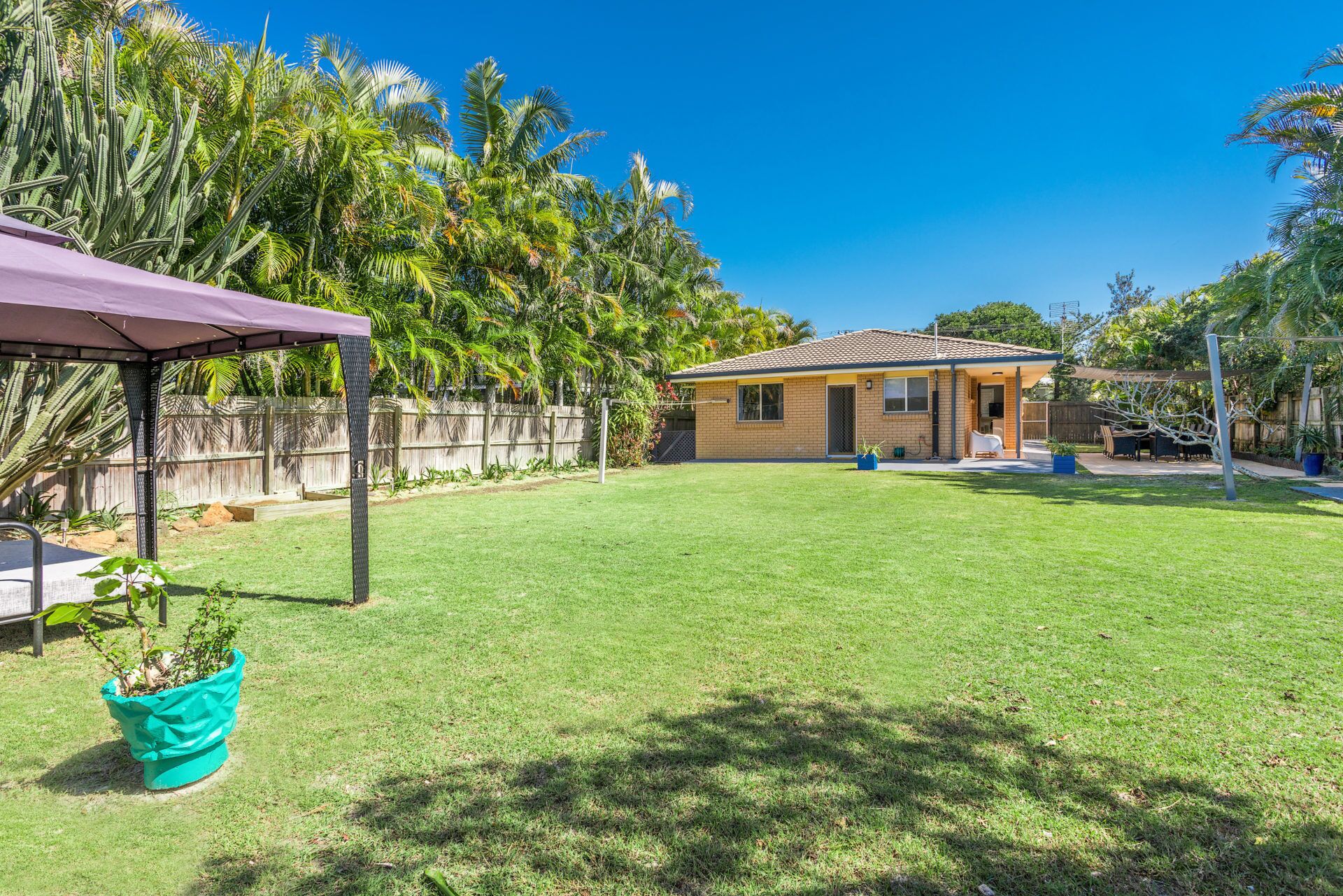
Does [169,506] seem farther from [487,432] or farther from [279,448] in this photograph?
[487,432]

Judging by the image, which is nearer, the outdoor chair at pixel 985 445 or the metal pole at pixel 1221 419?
the metal pole at pixel 1221 419

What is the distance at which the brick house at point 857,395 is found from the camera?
63.7 ft

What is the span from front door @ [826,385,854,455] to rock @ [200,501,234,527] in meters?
17.6

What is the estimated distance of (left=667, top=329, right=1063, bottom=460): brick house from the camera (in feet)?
63.7

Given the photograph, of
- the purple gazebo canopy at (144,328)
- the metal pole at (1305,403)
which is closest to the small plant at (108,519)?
the purple gazebo canopy at (144,328)

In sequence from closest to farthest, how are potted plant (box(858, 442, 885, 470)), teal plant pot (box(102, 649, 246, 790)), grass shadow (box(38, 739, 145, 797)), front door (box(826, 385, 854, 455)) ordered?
teal plant pot (box(102, 649, 246, 790)), grass shadow (box(38, 739, 145, 797)), potted plant (box(858, 442, 885, 470)), front door (box(826, 385, 854, 455))

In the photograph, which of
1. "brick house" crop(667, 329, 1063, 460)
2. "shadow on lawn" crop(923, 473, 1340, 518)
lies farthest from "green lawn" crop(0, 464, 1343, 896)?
"brick house" crop(667, 329, 1063, 460)

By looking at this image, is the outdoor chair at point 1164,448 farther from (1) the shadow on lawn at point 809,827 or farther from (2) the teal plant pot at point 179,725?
(2) the teal plant pot at point 179,725

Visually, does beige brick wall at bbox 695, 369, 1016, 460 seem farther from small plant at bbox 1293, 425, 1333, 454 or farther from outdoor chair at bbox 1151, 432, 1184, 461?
small plant at bbox 1293, 425, 1333, 454

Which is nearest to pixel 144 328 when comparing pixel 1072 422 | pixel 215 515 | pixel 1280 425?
pixel 215 515

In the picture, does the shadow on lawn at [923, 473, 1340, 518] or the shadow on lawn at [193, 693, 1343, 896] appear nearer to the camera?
the shadow on lawn at [193, 693, 1343, 896]

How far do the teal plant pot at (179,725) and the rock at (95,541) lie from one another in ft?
19.0

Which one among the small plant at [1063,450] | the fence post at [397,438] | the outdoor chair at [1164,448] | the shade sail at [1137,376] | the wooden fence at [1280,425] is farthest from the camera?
the outdoor chair at [1164,448]

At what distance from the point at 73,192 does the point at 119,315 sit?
12.4 ft
